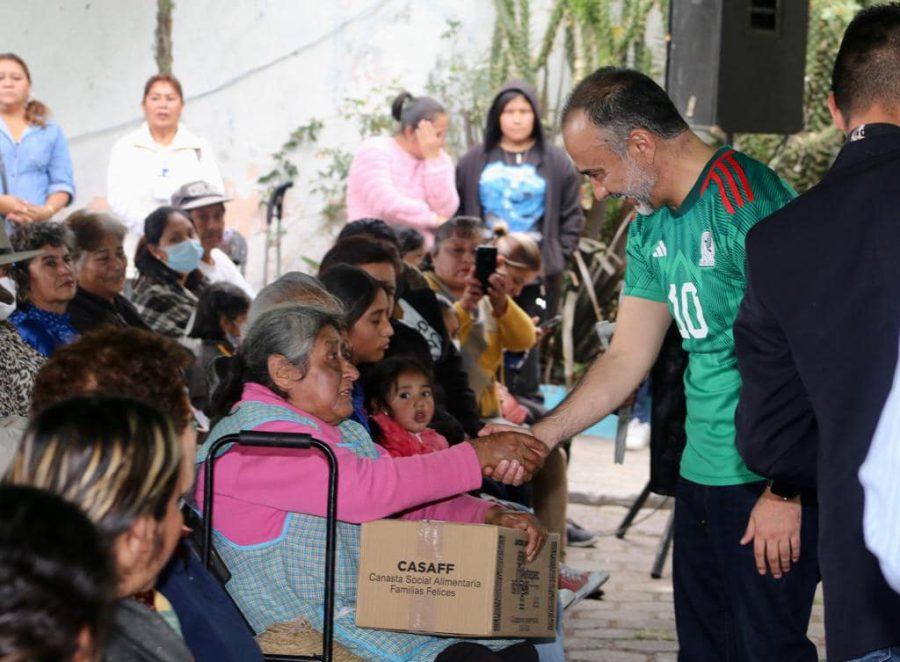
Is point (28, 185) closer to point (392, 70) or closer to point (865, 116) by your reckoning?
point (392, 70)

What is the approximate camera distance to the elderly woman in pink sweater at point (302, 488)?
11.9 feet

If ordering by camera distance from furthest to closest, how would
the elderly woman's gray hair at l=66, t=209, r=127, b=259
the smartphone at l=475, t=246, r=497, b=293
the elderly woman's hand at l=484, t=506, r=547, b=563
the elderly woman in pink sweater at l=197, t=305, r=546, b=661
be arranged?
the smartphone at l=475, t=246, r=497, b=293, the elderly woman's gray hair at l=66, t=209, r=127, b=259, the elderly woman's hand at l=484, t=506, r=547, b=563, the elderly woman in pink sweater at l=197, t=305, r=546, b=661

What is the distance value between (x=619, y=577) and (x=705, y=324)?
149 inches

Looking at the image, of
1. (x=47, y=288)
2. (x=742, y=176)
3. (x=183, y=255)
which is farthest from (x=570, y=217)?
(x=742, y=176)

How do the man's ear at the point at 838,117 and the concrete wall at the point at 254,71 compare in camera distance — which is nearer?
the man's ear at the point at 838,117

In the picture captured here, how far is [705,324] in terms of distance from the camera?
12.4 feet

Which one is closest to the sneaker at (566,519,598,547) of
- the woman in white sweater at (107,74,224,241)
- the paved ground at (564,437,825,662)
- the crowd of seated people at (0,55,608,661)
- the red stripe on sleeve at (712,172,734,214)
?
the paved ground at (564,437,825,662)

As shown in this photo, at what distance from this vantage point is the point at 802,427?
117 inches

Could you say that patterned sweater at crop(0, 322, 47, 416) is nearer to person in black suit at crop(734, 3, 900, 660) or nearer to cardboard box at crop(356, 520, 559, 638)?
cardboard box at crop(356, 520, 559, 638)

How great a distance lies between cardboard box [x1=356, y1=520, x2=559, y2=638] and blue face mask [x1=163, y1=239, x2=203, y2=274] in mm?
4384

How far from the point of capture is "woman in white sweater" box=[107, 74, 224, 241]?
8930 mm

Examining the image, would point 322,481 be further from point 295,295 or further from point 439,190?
point 439,190

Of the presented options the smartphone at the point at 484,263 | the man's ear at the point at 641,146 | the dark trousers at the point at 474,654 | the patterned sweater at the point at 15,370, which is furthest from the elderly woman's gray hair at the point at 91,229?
the dark trousers at the point at 474,654

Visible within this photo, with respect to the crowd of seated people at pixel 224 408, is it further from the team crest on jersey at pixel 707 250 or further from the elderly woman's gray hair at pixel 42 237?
the team crest on jersey at pixel 707 250
